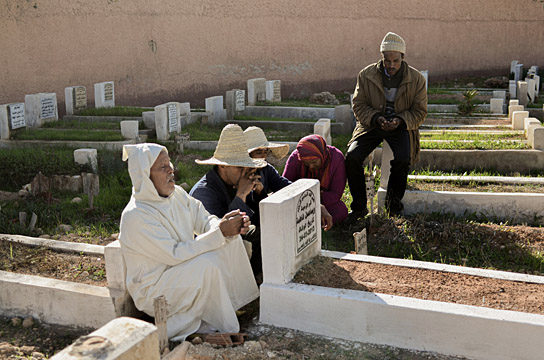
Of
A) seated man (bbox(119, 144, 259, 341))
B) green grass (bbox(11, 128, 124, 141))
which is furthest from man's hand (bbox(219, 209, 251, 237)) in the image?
green grass (bbox(11, 128, 124, 141))

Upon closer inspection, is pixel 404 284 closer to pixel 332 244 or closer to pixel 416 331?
pixel 416 331

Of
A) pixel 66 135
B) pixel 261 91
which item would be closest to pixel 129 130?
pixel 66 135

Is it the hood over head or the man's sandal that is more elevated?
the hood over head

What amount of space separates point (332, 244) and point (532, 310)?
2.36 metres

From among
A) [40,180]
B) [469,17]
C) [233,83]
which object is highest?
[469,17]

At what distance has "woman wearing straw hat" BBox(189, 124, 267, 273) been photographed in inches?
176

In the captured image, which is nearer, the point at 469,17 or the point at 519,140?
the point at 519,140

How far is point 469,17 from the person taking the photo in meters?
21.3

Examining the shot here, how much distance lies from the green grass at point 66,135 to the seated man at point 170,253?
5.89m

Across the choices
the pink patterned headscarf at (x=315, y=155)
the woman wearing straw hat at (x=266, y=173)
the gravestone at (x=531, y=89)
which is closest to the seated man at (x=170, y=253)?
the woman wearing straw hat at (x=266, y=173)

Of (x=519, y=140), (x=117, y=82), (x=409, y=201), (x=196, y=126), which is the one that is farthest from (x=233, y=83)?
(x=409, y=201)

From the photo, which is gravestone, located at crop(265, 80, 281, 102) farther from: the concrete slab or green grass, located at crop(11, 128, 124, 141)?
the concrete slab

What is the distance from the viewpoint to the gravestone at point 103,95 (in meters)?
12.4

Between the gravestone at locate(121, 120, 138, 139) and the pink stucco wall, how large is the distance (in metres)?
4.31
